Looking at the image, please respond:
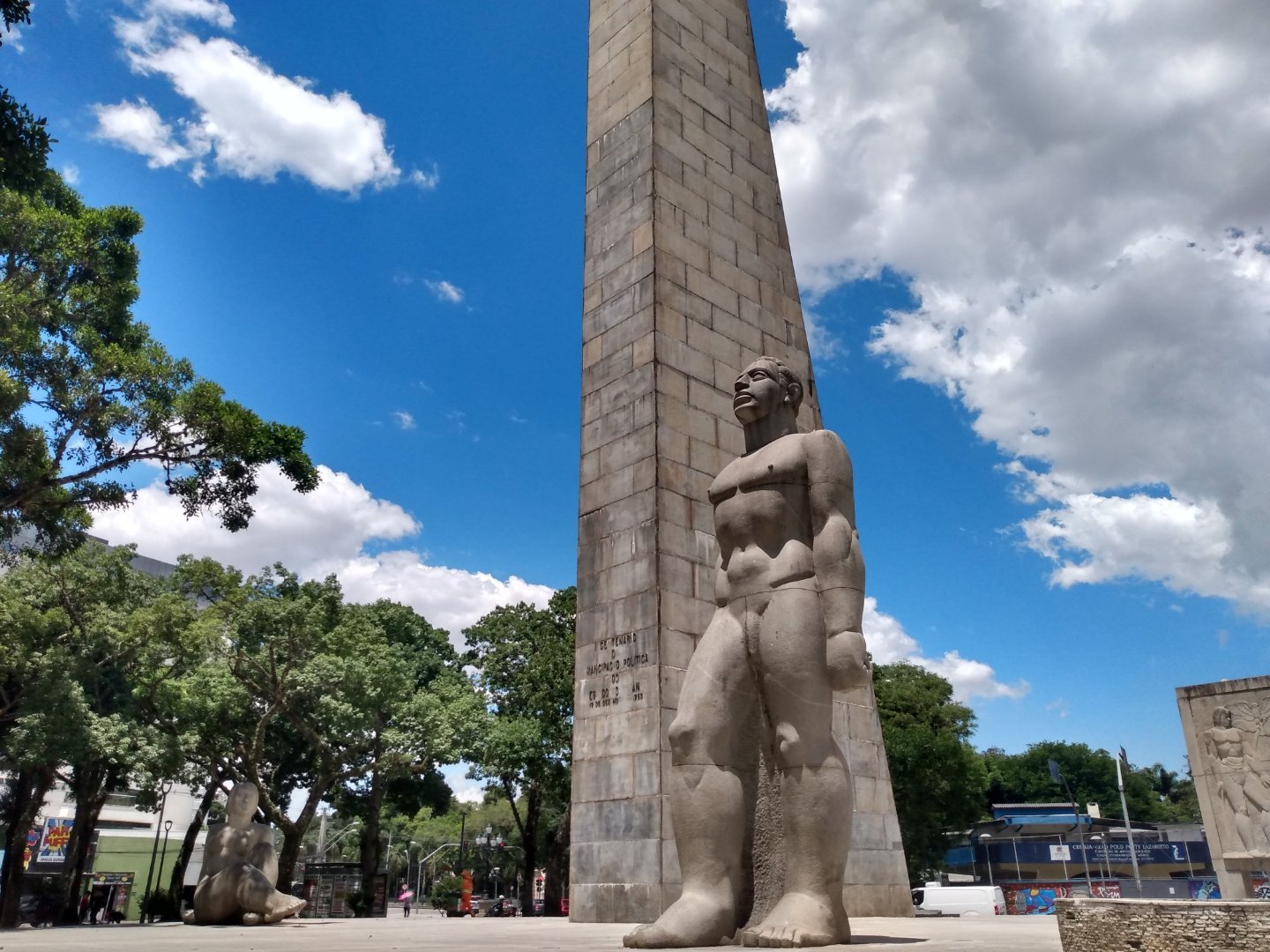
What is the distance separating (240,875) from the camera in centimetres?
1177

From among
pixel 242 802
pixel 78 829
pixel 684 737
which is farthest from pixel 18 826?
pixel 684 737

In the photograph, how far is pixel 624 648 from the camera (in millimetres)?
9641

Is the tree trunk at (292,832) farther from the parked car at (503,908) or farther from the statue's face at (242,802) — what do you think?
the statue's face at (242,802)

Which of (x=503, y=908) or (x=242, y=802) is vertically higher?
(x=242, y=802)

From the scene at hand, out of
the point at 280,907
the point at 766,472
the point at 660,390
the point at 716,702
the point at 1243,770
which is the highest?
the point at 660,390

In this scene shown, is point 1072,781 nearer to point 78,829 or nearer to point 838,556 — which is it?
point 78,829

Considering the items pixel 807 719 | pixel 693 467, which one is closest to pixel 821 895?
pixel 807 719

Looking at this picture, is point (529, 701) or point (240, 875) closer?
point (240, 875)

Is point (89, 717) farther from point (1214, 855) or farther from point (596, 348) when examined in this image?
point (1214, 855)

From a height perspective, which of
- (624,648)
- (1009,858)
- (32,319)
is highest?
(32,319)

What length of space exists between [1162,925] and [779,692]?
209cm

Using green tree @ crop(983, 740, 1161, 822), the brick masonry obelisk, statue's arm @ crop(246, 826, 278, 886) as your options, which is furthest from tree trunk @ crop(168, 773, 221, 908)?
green tree @ crop(983, 740, 1161, 822)

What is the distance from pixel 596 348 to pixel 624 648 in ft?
12.8

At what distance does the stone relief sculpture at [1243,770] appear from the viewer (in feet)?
50.8
